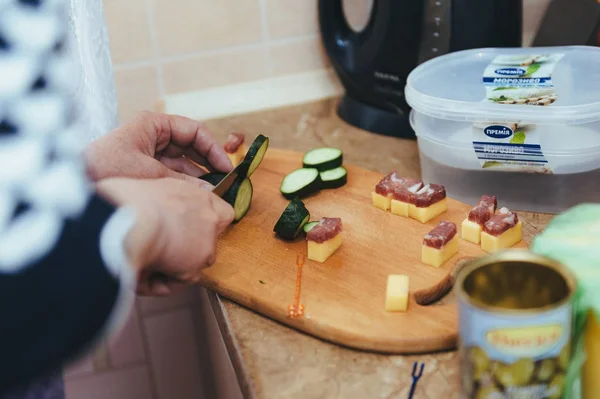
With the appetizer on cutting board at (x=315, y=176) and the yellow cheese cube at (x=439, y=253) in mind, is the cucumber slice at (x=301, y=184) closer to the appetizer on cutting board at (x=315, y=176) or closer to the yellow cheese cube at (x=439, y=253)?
the appetizer on cutting board at (x=315, y=176)

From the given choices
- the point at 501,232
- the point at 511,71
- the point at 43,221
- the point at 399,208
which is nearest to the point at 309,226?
the point at 399,208

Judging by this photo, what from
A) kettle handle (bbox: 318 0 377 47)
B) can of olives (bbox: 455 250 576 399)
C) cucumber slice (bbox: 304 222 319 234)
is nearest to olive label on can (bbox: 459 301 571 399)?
can of olives (bbox: 455 250 576 399)

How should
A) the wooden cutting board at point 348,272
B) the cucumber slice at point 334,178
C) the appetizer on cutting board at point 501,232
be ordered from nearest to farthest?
the wooden cutting board at point 348,272 → the appetizer on cutting board at point 501,232 → the cucumber slice at point 334,178

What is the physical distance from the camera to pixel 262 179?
3.73 ft

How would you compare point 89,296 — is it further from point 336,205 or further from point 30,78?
point 336,205

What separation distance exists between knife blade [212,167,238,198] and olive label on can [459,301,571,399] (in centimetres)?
41

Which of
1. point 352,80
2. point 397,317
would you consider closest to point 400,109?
point 352,80

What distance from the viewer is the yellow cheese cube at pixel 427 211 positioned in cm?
97

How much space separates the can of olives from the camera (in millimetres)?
567

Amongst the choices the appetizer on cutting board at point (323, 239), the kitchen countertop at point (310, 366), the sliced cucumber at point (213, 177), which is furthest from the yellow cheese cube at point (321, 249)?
the sliced cucumber at point (213, 177)

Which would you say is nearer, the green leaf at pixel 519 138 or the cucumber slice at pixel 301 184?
the green leaf at pixel 519 138

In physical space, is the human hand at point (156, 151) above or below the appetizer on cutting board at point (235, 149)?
above

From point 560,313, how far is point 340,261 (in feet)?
1.21

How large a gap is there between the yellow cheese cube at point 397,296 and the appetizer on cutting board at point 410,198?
0.59ft
